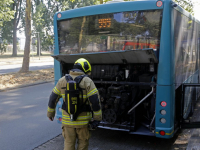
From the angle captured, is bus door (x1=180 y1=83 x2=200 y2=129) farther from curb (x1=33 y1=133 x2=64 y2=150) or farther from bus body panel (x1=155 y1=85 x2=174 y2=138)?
curb (x1=33 y1=133 x2=64 y2=150)

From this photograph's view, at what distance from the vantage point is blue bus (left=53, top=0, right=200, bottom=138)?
15.1ft

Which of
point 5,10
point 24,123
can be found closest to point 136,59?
point 24,123

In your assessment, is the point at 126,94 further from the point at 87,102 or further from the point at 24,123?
the point at 24,123

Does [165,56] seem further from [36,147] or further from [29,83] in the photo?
[29,83]

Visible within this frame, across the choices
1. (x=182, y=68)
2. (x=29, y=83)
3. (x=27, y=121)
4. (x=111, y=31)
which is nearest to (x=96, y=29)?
(x=111, y=31)

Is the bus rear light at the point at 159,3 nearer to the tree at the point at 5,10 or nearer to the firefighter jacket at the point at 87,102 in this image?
the firefighter jacket at the point at 87,102

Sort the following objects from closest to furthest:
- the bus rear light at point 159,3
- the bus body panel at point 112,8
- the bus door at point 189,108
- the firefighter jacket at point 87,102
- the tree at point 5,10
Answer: the firefighter jacket at point 87,102
the bus rear light at point 159,3
the bus body panel at point 112,8
the bus door at point 189,108
the tree at point 5,10

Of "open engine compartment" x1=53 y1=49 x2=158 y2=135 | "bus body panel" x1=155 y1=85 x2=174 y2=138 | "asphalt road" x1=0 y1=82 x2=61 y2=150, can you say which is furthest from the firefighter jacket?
"asphalt road" x1=0 y1=82 x2=61 y2=150

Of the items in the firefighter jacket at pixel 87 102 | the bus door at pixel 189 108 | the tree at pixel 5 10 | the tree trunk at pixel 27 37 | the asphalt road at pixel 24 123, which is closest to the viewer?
the firefighter jacket at pixel 87 102

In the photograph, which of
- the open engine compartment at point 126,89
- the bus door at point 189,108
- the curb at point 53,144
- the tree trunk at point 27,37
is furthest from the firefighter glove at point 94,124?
the tree trunk at point 27,37

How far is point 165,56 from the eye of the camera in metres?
4.56

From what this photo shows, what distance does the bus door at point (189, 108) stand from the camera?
16.3ft

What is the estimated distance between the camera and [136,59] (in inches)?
193

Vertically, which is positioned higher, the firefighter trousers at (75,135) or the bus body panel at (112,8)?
the bus body panel at (112,8)
